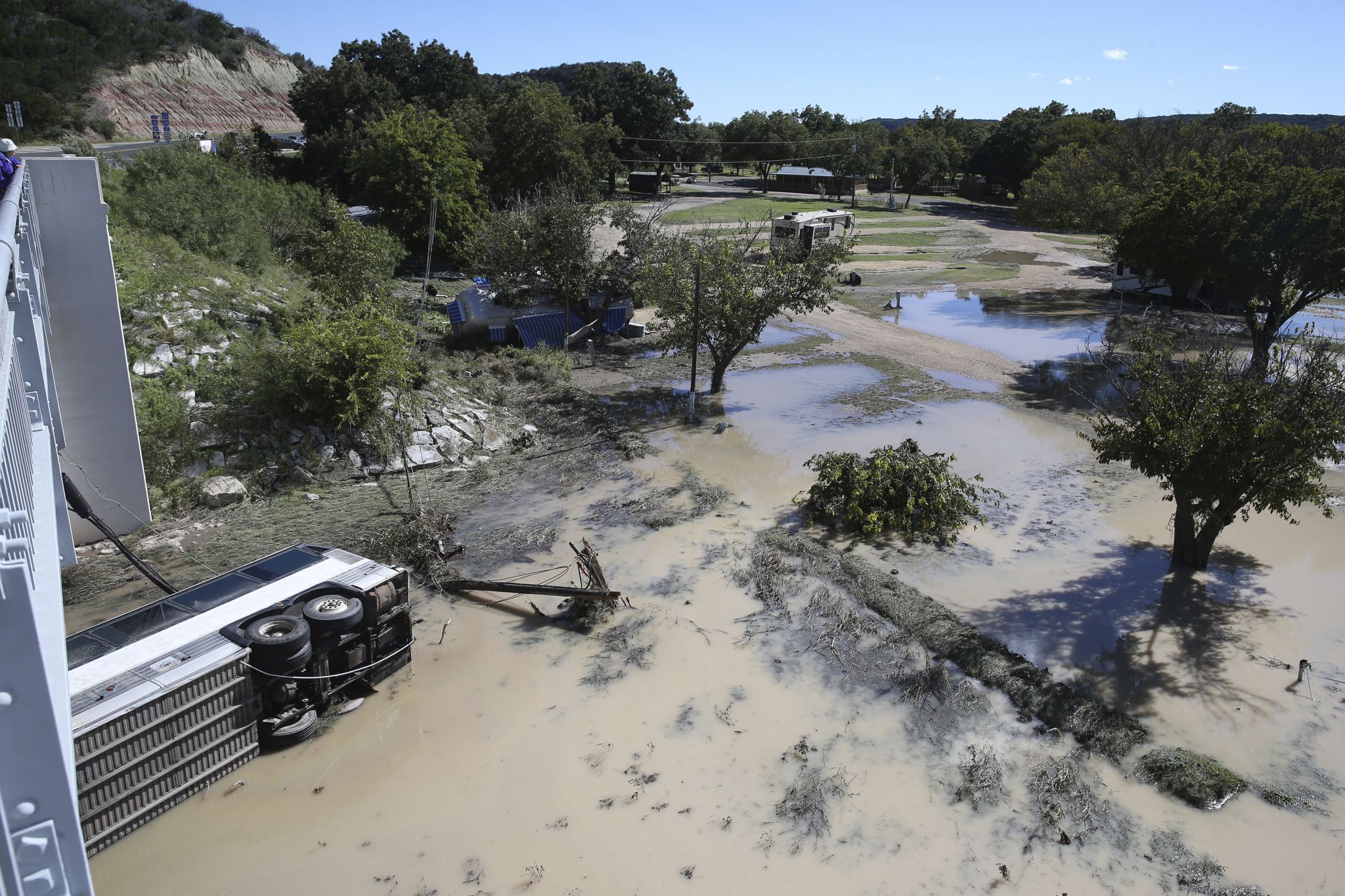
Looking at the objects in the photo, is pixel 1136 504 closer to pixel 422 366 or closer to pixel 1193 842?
pixel 1193 842

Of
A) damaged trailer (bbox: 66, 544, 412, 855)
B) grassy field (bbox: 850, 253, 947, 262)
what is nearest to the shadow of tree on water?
damaged trailer (bbox: 66, 544, 412, 855)

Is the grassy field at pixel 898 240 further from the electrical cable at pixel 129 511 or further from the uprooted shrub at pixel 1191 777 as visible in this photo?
the uprooted shrub at pixel 1191 777

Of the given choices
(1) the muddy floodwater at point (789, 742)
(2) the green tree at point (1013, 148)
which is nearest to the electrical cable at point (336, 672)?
(1) the muddy floodwater at point (789, 742)

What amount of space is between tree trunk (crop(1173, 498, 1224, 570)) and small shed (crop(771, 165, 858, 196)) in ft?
216

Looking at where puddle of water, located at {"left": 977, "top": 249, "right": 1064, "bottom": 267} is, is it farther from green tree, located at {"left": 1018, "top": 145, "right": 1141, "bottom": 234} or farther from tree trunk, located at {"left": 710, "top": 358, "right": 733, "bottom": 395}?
tree trunk, located at {"left": 710, "top": 358, "right": 733, "bottom": 395}

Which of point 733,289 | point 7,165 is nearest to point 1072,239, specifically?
point 733,289

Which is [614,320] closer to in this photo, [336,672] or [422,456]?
[422,456]

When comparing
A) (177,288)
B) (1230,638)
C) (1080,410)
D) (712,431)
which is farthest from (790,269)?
(177,288)

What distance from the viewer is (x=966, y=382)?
78.7ft

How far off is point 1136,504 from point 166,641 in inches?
625

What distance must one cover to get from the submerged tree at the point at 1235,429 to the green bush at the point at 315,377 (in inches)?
503

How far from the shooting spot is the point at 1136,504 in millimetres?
15688

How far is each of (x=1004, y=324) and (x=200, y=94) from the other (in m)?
79.6

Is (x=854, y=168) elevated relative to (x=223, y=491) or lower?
elevated
